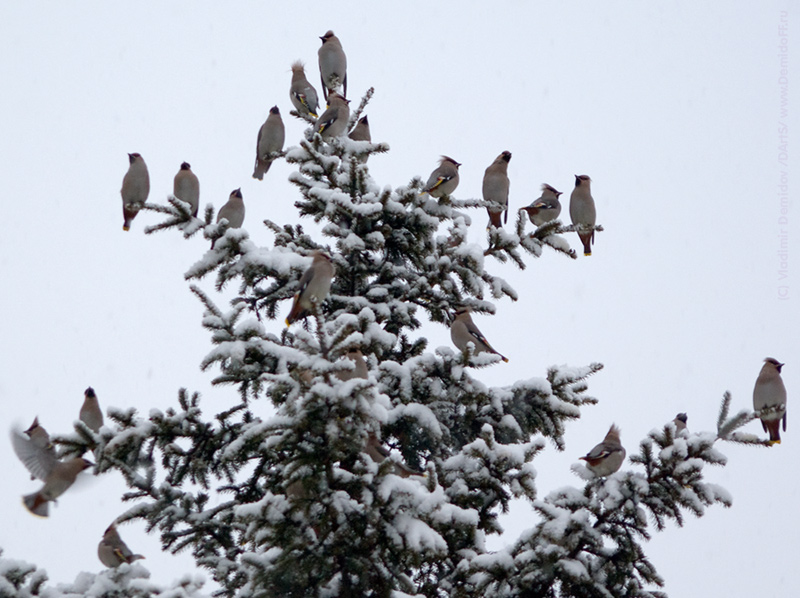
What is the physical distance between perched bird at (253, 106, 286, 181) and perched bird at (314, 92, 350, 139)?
1417 mm

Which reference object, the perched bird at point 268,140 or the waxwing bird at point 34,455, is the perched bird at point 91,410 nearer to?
the waxwing bird at point 34,455

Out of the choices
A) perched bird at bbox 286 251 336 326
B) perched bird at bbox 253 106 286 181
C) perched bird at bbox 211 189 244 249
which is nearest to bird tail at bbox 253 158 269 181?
perched bird at bbox 253 106 286 181

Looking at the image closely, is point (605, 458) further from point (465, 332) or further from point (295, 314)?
point (295, 314)

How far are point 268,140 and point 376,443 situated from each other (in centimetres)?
482

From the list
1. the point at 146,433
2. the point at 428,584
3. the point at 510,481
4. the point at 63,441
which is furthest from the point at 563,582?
the point at 63,441

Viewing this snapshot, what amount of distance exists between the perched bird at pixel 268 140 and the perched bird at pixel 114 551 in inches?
143

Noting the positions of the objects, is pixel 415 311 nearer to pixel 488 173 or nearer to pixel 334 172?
pixel 334 172

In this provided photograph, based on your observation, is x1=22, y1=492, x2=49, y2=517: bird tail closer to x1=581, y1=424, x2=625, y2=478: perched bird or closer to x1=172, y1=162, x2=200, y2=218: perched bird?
x1=172, y1=162, x2=200, y2=218: perched bird

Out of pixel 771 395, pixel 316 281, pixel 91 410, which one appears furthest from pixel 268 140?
pixel 771 395

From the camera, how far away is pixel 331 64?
8.38 m

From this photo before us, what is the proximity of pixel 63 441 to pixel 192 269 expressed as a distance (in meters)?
1.11

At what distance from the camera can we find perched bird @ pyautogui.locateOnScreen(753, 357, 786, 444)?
18.5 ft

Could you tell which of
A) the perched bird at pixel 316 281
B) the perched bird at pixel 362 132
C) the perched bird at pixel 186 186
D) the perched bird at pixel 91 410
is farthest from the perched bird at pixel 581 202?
the perched bird at pixel 91 410

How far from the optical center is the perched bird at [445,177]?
248 inches
